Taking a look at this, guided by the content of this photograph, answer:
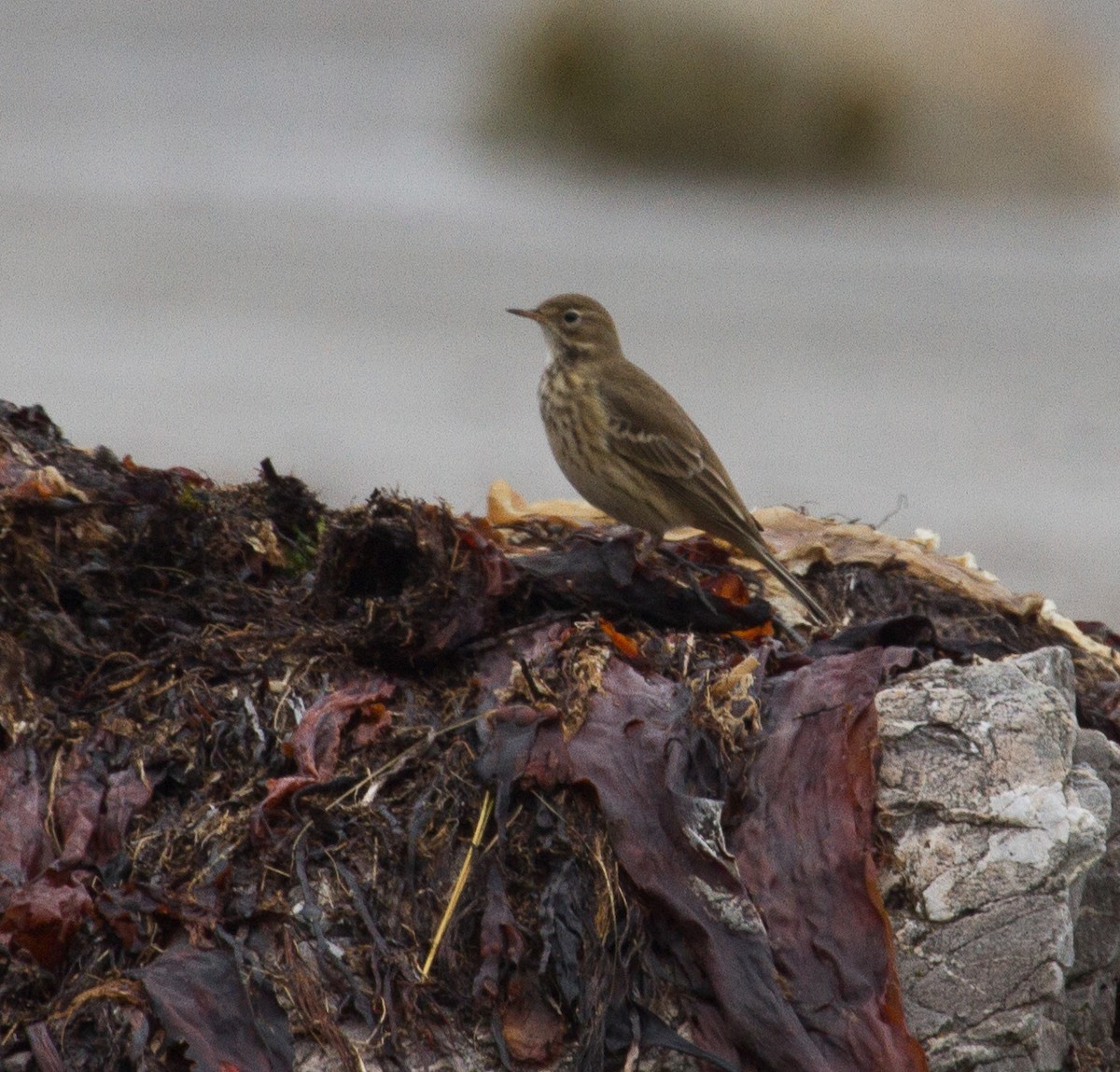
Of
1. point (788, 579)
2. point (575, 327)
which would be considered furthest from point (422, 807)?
point (575, 327)

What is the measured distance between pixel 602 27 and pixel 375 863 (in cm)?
2323

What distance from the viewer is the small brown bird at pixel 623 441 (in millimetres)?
8734

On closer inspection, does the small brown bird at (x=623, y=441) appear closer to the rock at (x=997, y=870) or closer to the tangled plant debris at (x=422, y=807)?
the tangled plant debris at (x=422, y=807)

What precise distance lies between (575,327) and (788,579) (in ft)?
8.71

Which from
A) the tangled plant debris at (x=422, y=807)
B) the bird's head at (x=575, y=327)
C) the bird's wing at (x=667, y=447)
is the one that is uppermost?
the bird's head at (x=575, y=327)

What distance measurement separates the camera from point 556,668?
6.09 m

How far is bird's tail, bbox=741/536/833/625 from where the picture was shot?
7.55 metres

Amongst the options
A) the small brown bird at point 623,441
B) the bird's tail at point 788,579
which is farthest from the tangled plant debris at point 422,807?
the small brown bird at point 623,441

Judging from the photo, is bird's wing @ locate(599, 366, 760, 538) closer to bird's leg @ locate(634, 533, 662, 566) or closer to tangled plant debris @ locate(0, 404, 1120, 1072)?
bird's leg @ locate(634, 533, 662, 566)

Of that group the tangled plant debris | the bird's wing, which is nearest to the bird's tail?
Answer: the bird's wing

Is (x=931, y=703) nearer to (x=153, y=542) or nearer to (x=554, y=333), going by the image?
(x=153, y=542)

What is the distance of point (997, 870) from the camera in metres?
5.58

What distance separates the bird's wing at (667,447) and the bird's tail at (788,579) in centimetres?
28

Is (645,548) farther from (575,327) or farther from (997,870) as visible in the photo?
(575,327)
